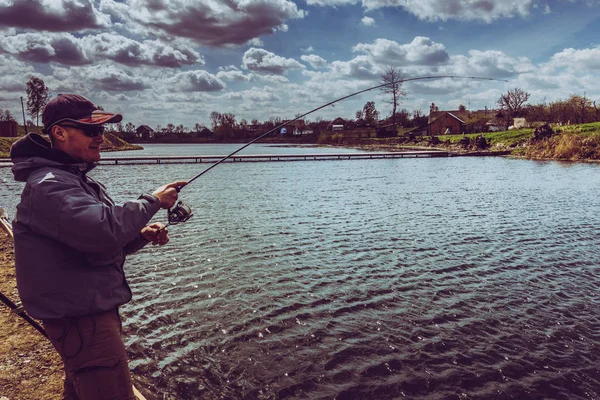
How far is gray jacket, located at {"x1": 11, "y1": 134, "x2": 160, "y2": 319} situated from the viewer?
2.66 metres

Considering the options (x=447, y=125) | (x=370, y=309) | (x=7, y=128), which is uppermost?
(x=447, y=125)

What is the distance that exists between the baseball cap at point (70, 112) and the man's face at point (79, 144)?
66 mm

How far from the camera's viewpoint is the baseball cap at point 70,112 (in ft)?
9.57

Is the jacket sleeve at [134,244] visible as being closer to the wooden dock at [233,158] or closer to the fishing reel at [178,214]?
the fishing reel at [178,214]

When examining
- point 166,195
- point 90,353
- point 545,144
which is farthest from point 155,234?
point 545,144

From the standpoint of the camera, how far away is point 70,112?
2.94 metres

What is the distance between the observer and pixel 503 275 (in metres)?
9.88

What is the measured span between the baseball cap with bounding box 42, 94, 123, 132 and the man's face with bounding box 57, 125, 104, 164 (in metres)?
0.07

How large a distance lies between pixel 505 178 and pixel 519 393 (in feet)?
100

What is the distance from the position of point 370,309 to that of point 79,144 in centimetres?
640

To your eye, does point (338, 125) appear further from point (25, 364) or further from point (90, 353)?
point (90, 353)

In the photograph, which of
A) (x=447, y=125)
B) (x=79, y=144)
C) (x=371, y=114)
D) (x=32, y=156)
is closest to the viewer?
(x=32, y=156)

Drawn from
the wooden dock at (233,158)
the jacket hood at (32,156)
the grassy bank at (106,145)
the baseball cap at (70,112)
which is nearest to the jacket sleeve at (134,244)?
the jacket hood at (32,156)

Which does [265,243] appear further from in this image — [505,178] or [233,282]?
[505,178]
